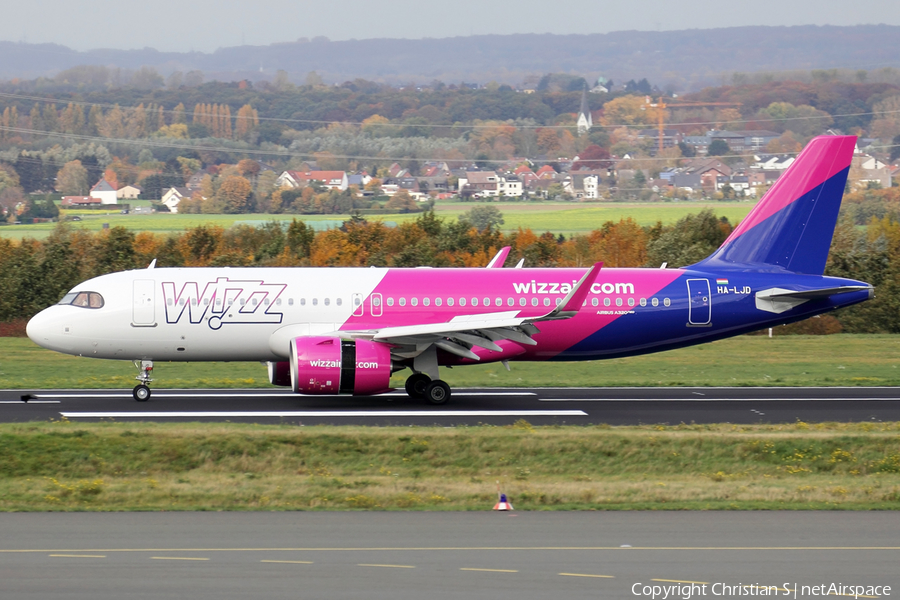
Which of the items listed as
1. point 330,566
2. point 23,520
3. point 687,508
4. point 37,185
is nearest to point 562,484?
point 687,508

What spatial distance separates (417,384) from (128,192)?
138887 mm

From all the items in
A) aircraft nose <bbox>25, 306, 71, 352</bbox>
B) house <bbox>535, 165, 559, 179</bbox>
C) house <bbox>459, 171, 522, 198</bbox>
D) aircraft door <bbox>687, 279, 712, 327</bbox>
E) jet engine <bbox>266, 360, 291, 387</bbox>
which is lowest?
jet engine <bbox>266, 360, 291, 387</bbox>

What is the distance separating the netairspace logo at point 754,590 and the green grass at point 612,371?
2062cm

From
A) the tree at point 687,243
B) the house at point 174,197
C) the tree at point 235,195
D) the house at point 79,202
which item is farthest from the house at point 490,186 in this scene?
the tree at point 687,243

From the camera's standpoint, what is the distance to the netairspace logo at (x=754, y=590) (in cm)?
1205

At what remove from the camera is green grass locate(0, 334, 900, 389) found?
33406 millimetres

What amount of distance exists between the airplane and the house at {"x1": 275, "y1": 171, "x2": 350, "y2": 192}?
129 metres

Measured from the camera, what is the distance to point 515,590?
12242 mm

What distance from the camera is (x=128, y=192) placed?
159 m

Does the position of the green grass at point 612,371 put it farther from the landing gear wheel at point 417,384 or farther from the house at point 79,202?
the house at point 79,202

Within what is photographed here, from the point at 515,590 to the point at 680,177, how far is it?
173904 millimetres

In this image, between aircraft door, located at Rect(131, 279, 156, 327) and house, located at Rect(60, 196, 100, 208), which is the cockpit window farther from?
house, located at Rect(60, 196, 100, 208)

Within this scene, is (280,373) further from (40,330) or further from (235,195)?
(235,195)

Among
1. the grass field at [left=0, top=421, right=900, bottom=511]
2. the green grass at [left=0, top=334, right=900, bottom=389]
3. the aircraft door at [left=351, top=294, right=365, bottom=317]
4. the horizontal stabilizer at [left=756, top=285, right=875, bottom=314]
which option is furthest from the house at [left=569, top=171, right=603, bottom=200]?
the grass field at [left=0, top=421, right=900, bottom=511]
